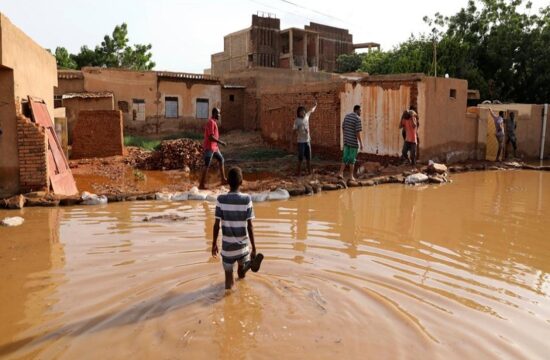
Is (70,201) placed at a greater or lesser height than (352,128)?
lesser

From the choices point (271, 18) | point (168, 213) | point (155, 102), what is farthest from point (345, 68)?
point (168, 213)

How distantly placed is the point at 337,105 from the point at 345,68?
30.5 metres

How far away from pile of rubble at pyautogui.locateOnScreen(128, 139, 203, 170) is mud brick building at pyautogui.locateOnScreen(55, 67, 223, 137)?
9.65 meters

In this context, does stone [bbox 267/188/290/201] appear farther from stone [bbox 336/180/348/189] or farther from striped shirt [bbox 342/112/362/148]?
striped shirt [bbox 342/112/362/148]

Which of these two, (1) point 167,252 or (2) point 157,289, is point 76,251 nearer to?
(1) point 167,252

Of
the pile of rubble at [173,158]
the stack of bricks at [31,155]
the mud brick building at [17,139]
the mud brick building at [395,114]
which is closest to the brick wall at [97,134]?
the pile of rubble at [173,158]

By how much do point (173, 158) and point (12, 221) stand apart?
947cm

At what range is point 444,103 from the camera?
1528 cm

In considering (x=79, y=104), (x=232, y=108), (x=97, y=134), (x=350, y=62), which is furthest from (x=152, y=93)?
(x=350, y=62)

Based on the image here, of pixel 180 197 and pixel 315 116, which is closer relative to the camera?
pixel 180 197

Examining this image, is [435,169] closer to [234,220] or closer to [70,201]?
[70,201]

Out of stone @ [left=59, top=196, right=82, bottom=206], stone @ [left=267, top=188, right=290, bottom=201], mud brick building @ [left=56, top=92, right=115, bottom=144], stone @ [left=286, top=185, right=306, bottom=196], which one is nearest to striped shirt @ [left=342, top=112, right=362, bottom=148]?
stone @ [left=286, top=185, right=306, bottom=196]

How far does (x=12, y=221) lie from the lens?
24.6 ft

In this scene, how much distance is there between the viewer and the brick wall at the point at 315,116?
1739 centimetres
